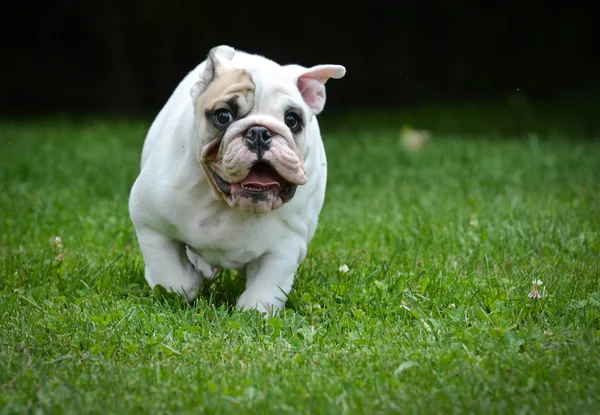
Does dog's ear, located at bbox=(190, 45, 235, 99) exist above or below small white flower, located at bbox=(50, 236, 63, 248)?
above

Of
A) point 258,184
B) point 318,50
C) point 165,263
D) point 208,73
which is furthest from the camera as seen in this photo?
point 318,50

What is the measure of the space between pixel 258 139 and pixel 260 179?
0.20 metres

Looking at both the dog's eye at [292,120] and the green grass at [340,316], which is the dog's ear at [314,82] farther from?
the green grass at [340,316]

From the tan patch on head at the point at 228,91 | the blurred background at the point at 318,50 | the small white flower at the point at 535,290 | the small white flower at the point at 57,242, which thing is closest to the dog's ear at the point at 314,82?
the tan patch on head at the point at 228,91

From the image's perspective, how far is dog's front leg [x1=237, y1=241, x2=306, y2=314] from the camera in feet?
13.0

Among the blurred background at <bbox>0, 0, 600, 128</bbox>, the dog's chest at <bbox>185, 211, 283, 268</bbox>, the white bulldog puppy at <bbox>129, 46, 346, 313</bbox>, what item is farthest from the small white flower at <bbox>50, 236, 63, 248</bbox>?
the blurred background at <bbox>0, 0, 600, 128</bbox>

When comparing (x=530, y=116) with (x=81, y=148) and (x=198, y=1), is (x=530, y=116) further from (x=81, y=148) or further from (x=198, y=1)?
(x=81, y=148)

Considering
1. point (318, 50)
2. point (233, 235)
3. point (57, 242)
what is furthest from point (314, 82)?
point (318, 50)

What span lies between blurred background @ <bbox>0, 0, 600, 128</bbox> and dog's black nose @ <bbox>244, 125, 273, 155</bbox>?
408 inches

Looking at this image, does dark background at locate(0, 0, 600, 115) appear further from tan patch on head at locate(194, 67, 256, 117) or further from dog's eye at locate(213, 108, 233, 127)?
dog's eye at locate(213, 108, 233, 127)

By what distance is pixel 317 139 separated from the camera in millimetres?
4285

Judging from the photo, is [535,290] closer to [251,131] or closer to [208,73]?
[251,131]

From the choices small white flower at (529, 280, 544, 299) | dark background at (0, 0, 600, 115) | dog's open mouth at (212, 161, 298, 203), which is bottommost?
dark background at (0, 0, 600, 115)

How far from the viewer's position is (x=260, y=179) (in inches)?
143
